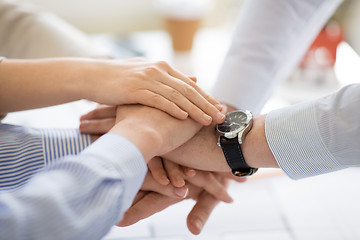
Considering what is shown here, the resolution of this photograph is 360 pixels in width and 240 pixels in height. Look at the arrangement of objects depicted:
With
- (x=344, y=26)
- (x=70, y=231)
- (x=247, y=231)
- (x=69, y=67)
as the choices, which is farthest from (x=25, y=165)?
(x=344, y=26)

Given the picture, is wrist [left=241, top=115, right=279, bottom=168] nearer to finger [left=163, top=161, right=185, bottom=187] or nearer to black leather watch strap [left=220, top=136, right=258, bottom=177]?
black leather watch strap [left=220, top=136, right=258, bottom=177]

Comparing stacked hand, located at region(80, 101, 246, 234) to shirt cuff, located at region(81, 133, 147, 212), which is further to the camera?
stacked hand, located at region(80, 101, 246, 234)

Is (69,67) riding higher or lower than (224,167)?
higher

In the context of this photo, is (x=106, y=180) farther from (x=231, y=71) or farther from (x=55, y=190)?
(x=231, y=71)

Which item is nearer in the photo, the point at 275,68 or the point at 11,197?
the point at 11,197

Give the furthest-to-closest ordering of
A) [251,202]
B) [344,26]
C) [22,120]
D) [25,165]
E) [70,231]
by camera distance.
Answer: [344,26] → [22,120] → [251,202] → [25,165] → [70,231]

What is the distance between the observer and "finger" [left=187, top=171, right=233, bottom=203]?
917mm

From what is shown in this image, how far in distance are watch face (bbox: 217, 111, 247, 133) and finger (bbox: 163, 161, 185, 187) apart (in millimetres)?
123

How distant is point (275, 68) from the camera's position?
108cm

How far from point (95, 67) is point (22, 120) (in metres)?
0.43

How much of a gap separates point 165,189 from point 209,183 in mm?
105

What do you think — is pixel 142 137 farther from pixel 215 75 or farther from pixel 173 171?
pixel 215 75

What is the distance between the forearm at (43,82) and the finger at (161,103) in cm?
13

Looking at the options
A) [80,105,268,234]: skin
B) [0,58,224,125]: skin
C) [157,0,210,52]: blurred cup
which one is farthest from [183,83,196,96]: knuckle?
[157,0,210,52]: blurred cup
